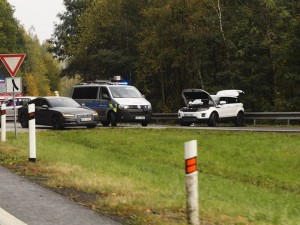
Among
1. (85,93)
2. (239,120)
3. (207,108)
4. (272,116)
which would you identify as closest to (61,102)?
(85,93)

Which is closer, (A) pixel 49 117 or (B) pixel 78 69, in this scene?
(A) pixel 49 117

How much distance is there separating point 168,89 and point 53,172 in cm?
3822

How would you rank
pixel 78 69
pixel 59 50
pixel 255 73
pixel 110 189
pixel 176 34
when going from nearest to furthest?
1. pixel 110 189
2. pixel 255 73
3. pixel 176 34
4. pixel 78 69
5. pixel 59 50

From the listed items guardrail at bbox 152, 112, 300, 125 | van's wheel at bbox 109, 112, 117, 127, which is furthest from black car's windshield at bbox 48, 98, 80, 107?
guardrail at bbox 152, 112, 300, 125

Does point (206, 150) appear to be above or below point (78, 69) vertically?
below

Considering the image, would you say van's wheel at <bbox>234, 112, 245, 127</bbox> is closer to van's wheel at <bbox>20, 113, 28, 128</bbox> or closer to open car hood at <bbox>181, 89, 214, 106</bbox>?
open car hood at <bbox>181, 89, 214, 106</bbox>

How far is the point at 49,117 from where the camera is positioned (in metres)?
23.8

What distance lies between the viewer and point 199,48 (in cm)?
3872

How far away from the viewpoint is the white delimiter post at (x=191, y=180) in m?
5.54

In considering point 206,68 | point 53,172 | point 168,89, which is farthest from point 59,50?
point 53,172

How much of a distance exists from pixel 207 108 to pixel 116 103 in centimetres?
457

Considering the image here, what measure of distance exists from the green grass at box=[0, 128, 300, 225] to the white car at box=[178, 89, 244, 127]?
4.92m

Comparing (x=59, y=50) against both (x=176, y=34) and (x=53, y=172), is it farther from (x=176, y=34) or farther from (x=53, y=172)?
(x=53, y=172)

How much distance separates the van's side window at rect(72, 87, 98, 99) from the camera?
26.6m
